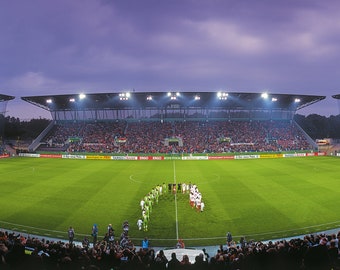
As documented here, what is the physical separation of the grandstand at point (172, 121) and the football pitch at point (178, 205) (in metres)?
30.9

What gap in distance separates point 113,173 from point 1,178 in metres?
14.4

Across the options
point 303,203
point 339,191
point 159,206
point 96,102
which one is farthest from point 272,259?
point 96,102

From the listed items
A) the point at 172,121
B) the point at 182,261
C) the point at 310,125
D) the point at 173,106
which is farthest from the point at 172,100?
the point at 310,125

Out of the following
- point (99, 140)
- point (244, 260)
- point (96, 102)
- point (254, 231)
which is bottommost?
point (254, 231)

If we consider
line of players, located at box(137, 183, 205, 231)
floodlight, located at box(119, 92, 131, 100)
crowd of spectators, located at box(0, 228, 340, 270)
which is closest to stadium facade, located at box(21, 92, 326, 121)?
floodlight, located at box(119, 92, 131, 100)

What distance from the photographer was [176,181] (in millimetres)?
36438

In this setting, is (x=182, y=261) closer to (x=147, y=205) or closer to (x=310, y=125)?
(x=147, y=205)

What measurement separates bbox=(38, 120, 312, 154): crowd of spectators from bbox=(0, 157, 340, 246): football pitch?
29578 mm

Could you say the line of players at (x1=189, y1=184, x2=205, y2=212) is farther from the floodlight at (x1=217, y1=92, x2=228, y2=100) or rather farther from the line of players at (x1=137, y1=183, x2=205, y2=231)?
the floodlight at (x1=217, y1=92, x2=228, y2=100)

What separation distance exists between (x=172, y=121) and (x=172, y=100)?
7188 mm

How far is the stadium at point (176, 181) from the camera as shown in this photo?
60.9ft

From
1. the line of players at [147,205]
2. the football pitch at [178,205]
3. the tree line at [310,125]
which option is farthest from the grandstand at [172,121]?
the line of players at [147,205]

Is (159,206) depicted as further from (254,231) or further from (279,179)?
(279,179)

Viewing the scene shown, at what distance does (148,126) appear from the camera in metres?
85.9
